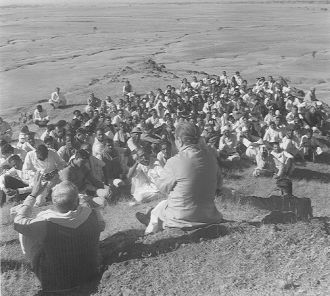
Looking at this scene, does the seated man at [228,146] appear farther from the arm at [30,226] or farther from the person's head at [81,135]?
the arm at [30,226]

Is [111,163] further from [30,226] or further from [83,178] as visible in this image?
[30,226]

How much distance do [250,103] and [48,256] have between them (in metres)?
12.4

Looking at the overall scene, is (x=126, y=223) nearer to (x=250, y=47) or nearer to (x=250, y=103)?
(x=250, y=103)

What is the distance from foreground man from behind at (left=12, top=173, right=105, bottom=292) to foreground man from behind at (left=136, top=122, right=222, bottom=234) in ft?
3.07

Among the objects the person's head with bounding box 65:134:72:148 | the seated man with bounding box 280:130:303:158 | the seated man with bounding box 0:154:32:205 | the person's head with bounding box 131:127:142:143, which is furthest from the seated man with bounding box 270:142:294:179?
the seated man with bounding box 0:154:32:205

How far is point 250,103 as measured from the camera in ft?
53.2

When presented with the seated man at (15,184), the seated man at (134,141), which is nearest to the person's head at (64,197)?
the seated man at (15,184)

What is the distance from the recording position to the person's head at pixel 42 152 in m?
8.55

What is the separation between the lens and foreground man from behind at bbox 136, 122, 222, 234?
5.18 meters

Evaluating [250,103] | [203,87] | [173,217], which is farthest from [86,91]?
[173,217]

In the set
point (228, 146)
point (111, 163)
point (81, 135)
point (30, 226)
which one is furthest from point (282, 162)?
point (30, 226)

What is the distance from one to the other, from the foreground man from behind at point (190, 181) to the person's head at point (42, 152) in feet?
12.5

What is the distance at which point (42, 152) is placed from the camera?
858 cm

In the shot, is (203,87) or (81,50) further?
(81,50)
